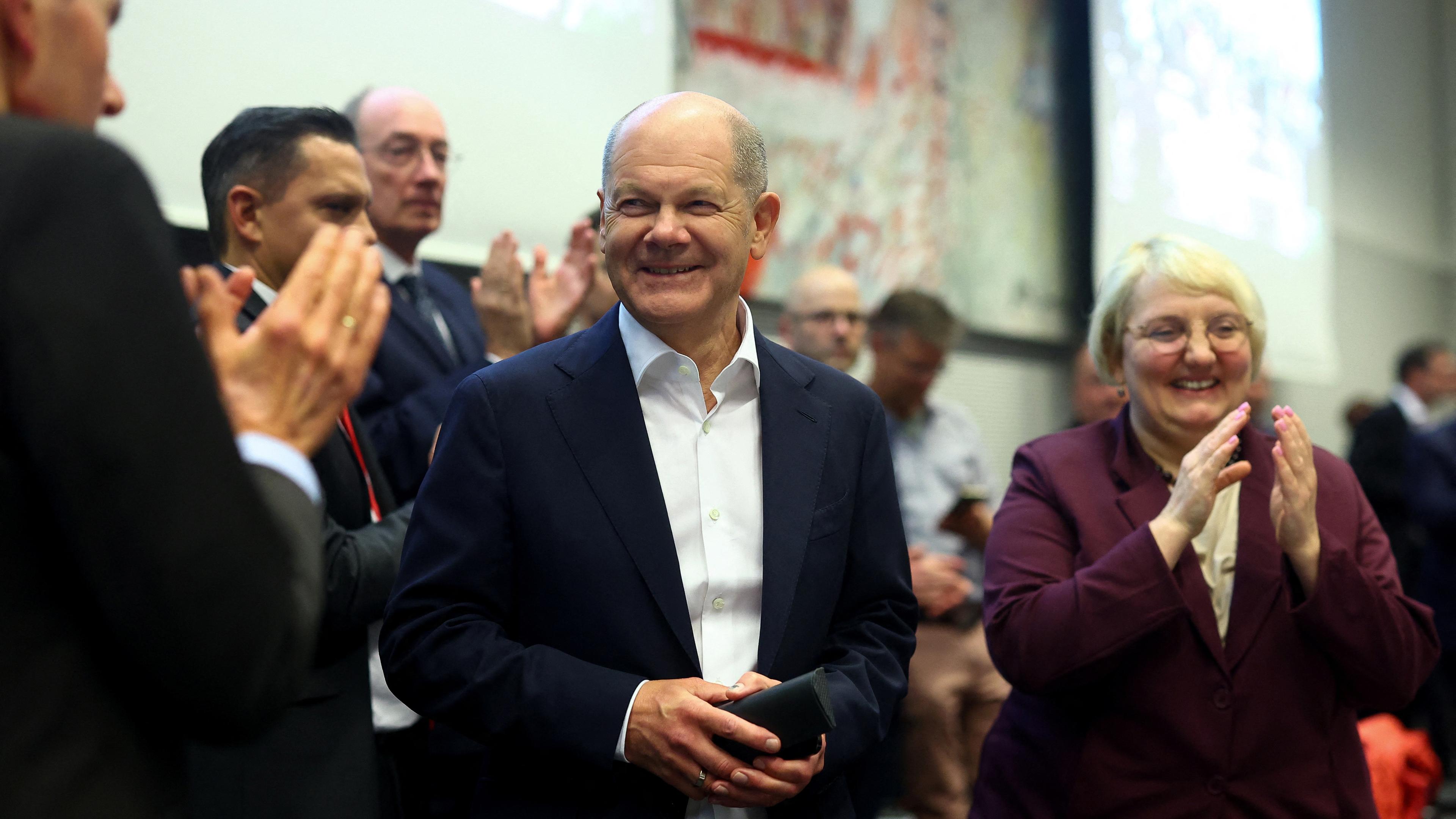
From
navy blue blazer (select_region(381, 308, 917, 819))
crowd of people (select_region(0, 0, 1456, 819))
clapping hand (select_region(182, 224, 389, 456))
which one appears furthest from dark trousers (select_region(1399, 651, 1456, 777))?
clapping hand (select_region(182, 224, 389, 456))

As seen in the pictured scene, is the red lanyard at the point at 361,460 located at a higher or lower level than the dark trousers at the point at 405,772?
higher

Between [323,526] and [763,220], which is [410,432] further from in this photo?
[763,220]

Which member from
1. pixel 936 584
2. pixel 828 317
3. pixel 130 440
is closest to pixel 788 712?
pixel 130 440

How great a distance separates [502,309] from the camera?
263cm

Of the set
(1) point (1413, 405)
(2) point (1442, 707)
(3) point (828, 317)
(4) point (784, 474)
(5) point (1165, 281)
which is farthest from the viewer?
(1) point (1413, 405)

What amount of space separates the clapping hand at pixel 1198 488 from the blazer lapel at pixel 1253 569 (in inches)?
5.2

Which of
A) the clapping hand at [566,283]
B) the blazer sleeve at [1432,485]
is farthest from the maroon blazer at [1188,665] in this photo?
the blazer sleeve at [1432,485]

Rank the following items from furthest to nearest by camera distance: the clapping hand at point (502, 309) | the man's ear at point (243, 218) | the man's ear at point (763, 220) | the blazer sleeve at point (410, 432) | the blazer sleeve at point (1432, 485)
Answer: the blazer sleeve at point (1432, 485), the clapping hand at point (502, 309), the blazer sleeve at point (410, 432), the man's ear at point (243, 218), the man's ear at point (763, 220)

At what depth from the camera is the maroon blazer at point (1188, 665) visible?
6.44 ft

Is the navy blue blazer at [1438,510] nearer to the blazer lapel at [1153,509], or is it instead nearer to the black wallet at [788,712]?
the blazer lapel at [1153,509]

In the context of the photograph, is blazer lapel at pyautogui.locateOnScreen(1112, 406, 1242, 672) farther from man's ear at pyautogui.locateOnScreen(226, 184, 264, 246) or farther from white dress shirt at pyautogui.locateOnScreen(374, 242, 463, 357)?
man's ear at pyautogui.locateOnScreen(226, 184, 264, 246)

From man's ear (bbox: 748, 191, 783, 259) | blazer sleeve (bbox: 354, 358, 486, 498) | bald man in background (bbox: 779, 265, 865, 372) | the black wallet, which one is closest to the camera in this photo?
the black wallet

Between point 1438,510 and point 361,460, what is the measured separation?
4.33 m

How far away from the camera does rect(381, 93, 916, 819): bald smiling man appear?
159 cm
